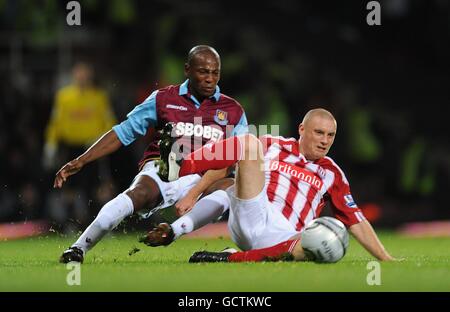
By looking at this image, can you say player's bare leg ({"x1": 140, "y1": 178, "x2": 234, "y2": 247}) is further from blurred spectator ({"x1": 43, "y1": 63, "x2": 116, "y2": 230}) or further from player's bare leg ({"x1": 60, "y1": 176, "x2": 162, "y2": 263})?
blurred spectator ({"x1": 43, "y1": 63, "x2": 116, "y2": 230})

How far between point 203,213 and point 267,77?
7.57 m

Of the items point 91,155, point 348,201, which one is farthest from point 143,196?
point 348,201

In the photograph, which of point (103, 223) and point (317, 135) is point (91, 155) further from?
point (317, 135)

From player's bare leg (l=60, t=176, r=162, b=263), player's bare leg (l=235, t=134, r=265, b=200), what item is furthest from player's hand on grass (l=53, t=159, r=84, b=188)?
player's bare leg (l=235, t=134, r=265, b=200)

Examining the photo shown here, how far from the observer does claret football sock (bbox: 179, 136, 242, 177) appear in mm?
7223

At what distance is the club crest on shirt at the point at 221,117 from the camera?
858cm

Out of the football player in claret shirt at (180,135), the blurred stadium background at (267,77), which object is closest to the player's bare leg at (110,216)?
the football player in claret shirt at (180,135)

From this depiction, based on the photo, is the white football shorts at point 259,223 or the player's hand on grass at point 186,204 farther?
the player's hand on grass at point 186,204

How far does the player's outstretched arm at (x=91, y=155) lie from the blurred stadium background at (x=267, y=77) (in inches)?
166

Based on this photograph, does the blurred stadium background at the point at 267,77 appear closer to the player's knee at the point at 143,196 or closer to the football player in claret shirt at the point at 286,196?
the player's knee at the point at 143,196

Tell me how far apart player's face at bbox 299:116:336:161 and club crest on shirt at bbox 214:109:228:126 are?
94 centimetres

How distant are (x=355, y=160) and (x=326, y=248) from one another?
7.94 meters

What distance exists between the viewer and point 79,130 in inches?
500

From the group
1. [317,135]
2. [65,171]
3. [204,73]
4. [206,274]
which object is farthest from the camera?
[204,73]
